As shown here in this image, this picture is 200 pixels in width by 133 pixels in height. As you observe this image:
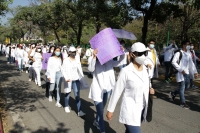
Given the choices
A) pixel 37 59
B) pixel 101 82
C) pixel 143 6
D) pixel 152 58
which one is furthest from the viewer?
pixel 143 6

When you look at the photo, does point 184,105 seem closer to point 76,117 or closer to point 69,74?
point 76,117

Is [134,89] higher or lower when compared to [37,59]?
lower

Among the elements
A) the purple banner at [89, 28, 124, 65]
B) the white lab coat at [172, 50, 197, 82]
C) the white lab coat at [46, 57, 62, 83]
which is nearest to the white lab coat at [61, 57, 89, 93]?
the white lab coat at [46, 57, 62, 83]

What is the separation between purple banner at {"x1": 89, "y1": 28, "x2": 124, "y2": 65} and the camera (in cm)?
376

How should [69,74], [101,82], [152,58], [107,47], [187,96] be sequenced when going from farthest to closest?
[187,96], [152,58], [69,74], [101,82], [107,47]

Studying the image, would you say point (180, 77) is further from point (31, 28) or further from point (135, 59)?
point (31, 28)

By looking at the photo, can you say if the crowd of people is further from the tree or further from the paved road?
the tree

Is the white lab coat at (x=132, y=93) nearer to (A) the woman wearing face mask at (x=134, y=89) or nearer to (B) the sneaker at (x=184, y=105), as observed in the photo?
(A) the woman wearing face mask at (x=134, y=89)

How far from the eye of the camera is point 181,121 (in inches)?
210

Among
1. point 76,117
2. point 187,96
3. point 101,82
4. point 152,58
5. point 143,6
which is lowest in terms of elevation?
point 76,117

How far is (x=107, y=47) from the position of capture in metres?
3.76

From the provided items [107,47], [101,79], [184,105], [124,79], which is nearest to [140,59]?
[124,79]

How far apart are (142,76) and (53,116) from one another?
3.38 meters

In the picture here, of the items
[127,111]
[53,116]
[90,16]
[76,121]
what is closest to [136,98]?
[127,111]
